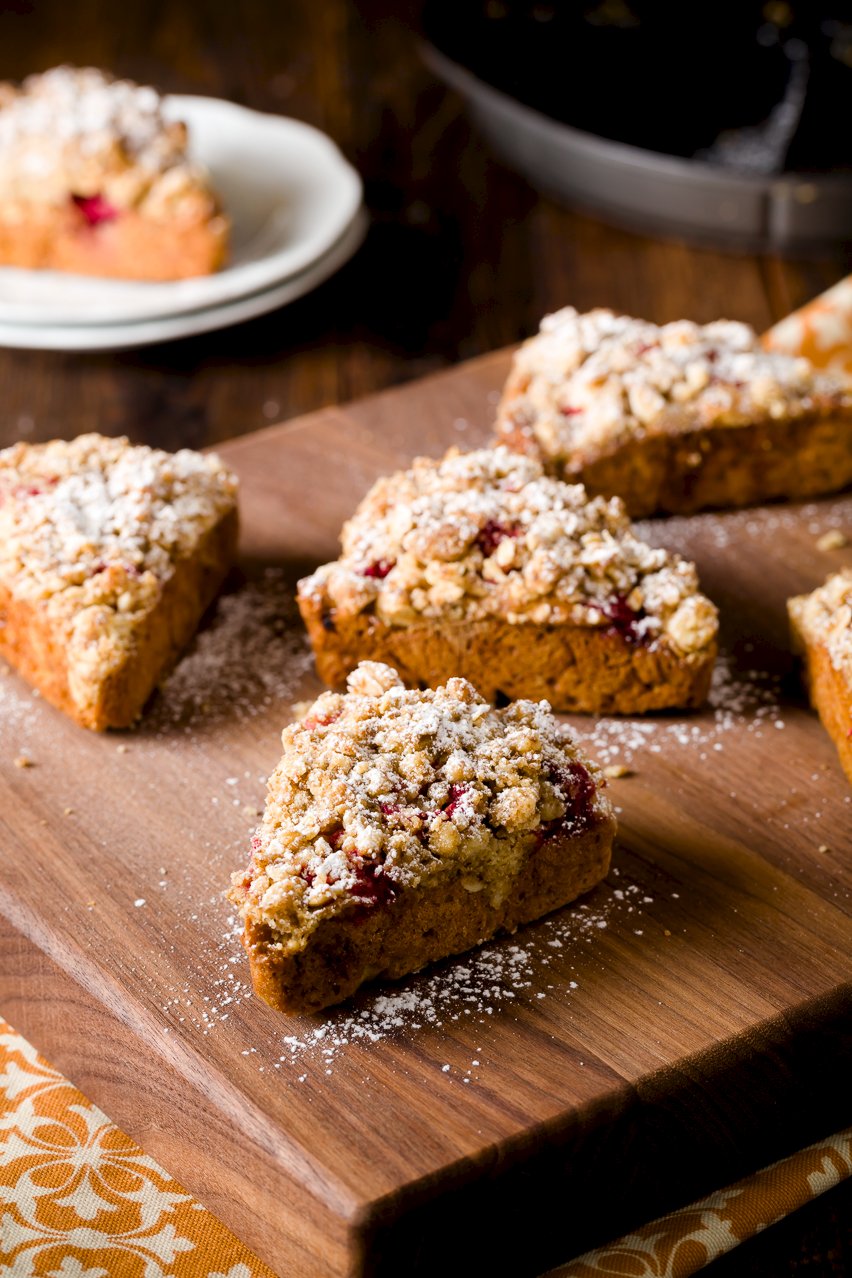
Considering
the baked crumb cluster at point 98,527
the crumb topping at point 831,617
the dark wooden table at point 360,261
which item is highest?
the crumb topping at point 831,617

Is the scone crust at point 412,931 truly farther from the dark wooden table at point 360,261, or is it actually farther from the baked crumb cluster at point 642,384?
the dark wooden table at point 360,261

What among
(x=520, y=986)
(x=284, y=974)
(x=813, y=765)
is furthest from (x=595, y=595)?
(x=284, y=974)

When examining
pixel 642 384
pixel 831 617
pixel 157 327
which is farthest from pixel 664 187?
pixel 831 617

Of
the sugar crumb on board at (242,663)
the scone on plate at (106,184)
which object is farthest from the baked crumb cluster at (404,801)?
the scone on plate at (106,184)

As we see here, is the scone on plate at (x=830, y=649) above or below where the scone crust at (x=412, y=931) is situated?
above

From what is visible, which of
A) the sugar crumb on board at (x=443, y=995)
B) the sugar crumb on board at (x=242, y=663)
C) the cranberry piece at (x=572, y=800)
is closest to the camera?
the sugar crumb on board at (x=443, y=995)

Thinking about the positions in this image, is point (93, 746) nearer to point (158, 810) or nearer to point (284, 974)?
point (158, 810)

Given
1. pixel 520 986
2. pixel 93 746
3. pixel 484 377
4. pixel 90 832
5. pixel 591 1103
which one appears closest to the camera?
pixel 591 1103

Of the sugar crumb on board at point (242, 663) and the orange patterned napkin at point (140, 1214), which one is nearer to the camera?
the orange patterned napkin at point (140, 1214)
